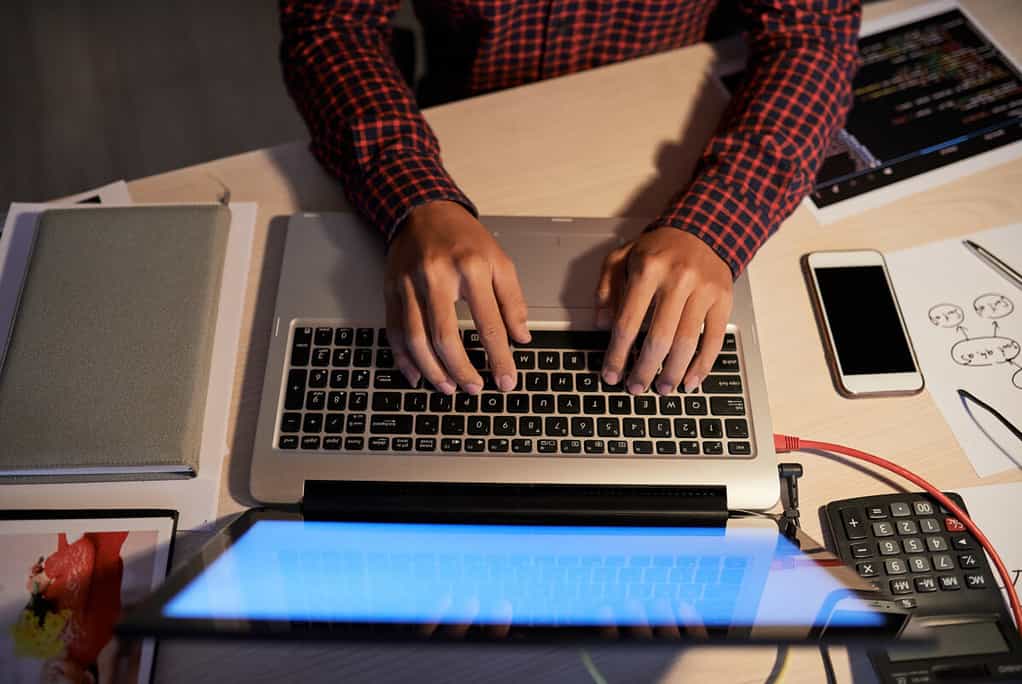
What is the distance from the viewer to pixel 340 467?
2.07 ft

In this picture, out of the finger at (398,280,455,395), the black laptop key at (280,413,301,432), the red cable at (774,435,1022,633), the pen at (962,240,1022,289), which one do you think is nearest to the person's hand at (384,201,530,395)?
the finger at (398,280,455,395)

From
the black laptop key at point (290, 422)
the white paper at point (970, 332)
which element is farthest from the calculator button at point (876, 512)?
the black laptop key at point (290, 422)

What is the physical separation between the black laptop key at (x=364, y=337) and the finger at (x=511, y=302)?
0.13 meters

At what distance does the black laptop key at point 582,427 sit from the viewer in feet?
2.12

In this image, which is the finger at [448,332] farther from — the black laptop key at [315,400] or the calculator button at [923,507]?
the calculator button at [923,507]

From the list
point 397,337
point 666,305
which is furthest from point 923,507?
point 397,337

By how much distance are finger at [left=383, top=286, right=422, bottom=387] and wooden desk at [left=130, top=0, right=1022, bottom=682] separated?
142 millimetres

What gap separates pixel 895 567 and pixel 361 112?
27.4 inches

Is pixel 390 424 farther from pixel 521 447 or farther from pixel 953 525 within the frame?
pixel 953 525

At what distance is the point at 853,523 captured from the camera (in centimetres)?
65

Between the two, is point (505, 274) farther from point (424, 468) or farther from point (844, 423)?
point (844, 423)

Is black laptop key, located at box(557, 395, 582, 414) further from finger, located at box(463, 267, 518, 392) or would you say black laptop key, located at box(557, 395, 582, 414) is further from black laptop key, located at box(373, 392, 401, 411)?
black laptop key, located at box(373, 392, 401, 411)

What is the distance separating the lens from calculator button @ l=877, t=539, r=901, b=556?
0.63 m

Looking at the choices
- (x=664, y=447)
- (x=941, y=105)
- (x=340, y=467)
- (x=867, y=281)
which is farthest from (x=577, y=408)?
(x=941, y=105)
